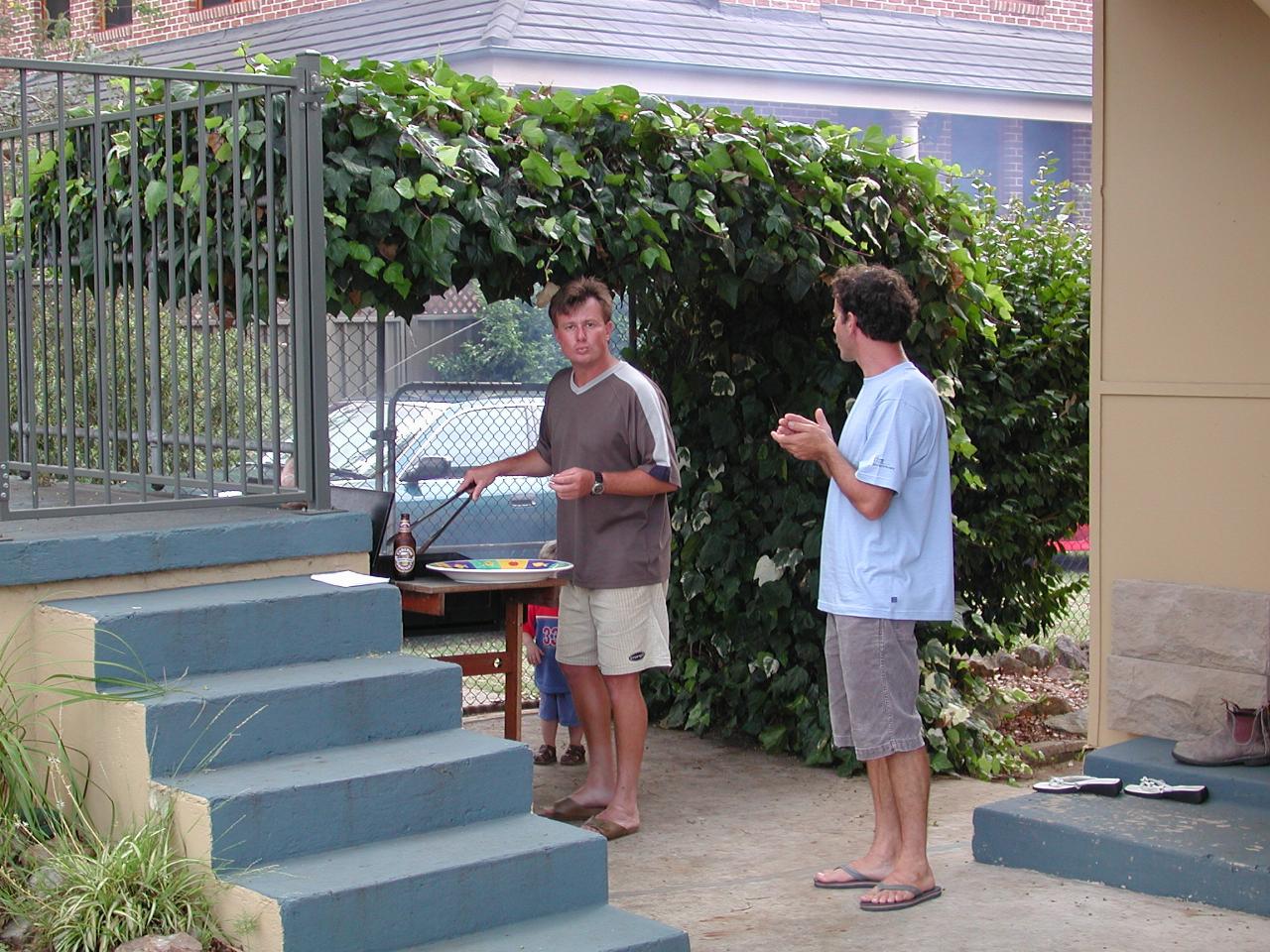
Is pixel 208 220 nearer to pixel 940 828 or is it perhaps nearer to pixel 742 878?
pixel 742 878

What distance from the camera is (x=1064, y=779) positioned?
19.1 ft

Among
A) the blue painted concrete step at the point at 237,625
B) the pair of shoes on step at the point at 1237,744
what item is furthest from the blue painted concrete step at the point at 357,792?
the pair of shoes on step at the point at 1237,744

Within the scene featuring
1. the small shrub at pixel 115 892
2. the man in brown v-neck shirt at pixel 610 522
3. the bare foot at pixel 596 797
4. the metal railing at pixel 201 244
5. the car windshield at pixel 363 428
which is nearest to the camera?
the small shrub at pixel 115 892

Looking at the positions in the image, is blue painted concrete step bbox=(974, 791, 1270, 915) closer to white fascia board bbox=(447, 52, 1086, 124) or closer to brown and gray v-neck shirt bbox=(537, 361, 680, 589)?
brown and gray v-neck shirt bbox=(537, 361, 680, 589)

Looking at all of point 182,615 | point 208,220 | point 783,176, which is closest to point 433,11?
point 783,176

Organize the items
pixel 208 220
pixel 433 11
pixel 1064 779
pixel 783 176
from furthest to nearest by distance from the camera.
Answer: pixel 433 11 < pixel 783 176 < pixel 1064 779 < pixel 208 220

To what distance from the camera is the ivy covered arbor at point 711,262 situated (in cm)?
532

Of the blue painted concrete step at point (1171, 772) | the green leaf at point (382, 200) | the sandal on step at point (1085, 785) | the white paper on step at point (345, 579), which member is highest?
the green leaf at point (382, 200)

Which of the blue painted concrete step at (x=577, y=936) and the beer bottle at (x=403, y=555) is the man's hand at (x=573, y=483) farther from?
the blue painted concrete step at (x=577, y=936)

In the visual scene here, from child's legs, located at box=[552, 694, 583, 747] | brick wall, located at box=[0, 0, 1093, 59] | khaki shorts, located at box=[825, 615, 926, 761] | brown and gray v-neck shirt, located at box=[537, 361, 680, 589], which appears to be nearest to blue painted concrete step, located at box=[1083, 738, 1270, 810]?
khaki shorts, located at box=[825, 615, 926, 761]

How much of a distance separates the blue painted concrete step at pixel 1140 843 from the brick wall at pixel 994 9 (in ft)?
45.2

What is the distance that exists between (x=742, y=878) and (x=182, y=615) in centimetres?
217

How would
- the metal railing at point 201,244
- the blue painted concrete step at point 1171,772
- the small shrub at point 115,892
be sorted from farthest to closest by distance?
the blue painted concrete step at point 1171,772
the metal railing at point 201,244
the small shrub at point 115,892

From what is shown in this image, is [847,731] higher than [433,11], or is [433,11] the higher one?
[433,11]
